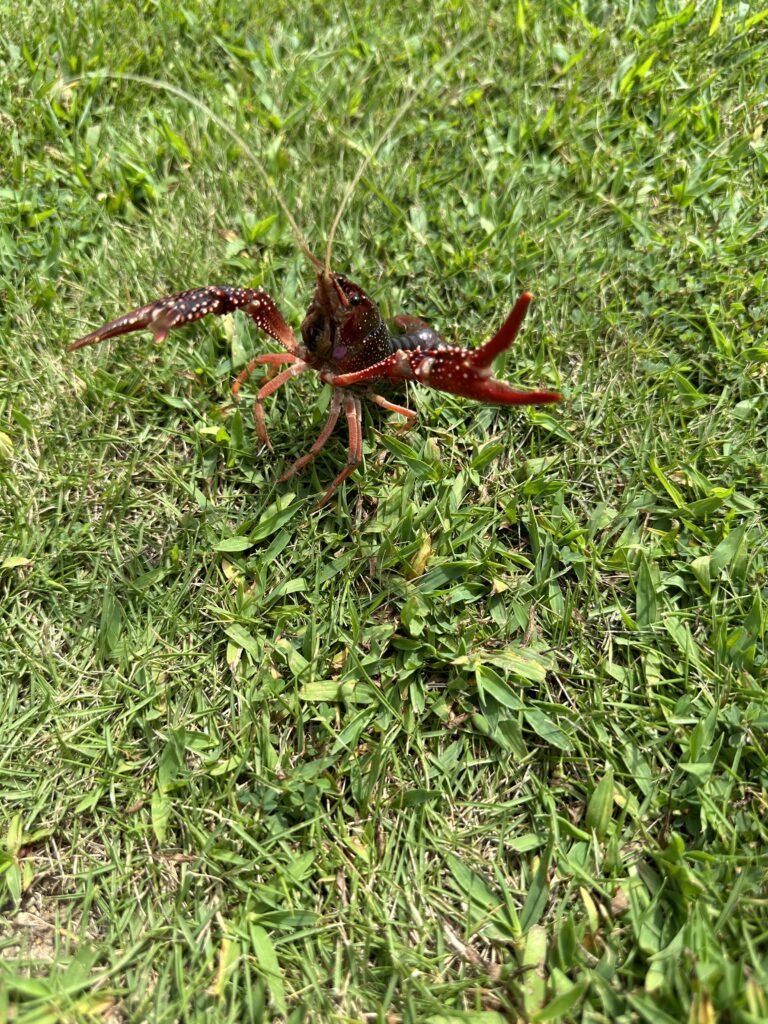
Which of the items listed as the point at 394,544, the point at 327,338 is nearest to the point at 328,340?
the point at 327,338

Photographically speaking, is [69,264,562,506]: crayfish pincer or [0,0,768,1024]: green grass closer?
[0,0,768,1024]: green grass

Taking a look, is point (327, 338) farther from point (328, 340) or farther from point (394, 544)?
point (394, 544)

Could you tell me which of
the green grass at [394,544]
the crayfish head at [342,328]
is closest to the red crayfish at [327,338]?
the crayfish head at [342,328]

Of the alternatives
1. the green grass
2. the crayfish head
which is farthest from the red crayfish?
the green grass

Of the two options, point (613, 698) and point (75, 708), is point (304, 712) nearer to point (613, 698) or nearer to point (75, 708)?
point (75, 708)

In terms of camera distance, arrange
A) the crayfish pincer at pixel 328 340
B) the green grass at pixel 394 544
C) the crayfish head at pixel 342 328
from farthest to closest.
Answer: the crayfish head at pixel 342 328, the crayfish pincer at pixel 328 340, the green grass at pixel 394 544

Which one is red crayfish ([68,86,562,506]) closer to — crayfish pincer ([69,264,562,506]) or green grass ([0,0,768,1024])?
crayfish pincer ([69,264,562,506])

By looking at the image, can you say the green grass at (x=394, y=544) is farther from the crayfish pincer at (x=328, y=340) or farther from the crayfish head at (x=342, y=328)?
the crayfish head at (x=342, y=328)

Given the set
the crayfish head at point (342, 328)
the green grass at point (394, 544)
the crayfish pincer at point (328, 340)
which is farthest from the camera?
the crayfish head at point (342, 328)
